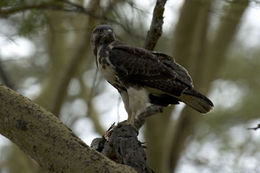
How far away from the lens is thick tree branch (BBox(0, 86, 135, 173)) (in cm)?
405

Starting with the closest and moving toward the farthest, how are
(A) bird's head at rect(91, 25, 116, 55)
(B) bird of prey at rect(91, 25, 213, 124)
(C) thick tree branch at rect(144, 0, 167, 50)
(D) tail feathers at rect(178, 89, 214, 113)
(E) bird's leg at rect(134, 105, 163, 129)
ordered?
(C) thick tree branch at rect(144, 0, 167, 50)
(D) tail feathers at rect(178, 89, 214, 113)
(B) bird of prey at rect(91, 25, 213, 124)
(E) bird's leg at rect(134, 105, 163, 129)
(A) bird's head at rect(91, 25, 116, 55)

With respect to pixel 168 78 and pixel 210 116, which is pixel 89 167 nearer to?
pixel 168 78

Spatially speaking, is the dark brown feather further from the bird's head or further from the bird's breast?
the bird's head

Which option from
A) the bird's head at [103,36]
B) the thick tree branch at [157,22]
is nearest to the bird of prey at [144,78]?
the bird's head at [103,36]

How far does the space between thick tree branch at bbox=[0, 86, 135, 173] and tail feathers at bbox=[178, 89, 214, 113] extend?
70.5 inches

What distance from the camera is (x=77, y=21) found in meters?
10.5

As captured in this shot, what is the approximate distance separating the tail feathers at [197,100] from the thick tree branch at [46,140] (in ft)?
5.88

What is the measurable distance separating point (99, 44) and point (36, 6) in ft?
4.59

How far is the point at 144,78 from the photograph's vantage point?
19.7ft

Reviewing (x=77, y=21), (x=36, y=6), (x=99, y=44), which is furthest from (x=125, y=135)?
(x=77, y=21)

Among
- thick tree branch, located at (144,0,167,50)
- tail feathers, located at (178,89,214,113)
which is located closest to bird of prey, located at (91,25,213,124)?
tail feathers, located at (178,89,214,113)

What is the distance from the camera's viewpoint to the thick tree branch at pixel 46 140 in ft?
13.3

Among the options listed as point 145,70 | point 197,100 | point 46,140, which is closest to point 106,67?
point 145,70

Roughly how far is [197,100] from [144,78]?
0.60 meters
